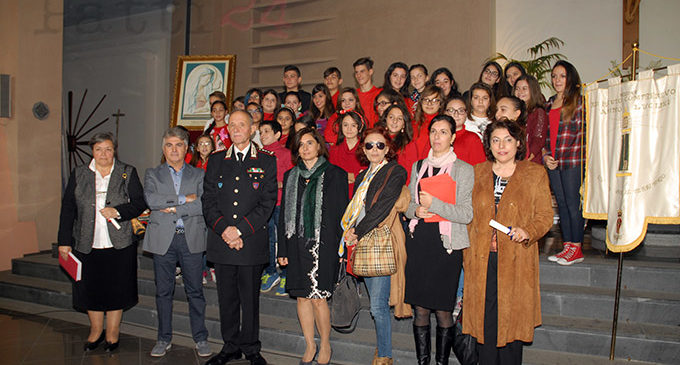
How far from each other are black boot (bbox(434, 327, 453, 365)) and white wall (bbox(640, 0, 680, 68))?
18.5 ft

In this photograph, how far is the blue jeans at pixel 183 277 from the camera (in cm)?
396

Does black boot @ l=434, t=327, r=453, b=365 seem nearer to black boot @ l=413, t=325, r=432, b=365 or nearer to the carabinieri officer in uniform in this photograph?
black boot @ l=413, t=325, r=432, b=365

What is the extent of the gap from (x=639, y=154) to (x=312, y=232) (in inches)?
87.6

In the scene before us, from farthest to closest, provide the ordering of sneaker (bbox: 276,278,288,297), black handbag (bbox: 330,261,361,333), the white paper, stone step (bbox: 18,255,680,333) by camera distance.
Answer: sneaker (bbox: 276,278,288,297) → stone step (bbox: 18,255,680,333) → black handbag (bbox: 330,261,361,333) → the white paper

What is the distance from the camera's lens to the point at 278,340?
13.6 feet

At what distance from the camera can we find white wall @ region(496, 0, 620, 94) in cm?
714

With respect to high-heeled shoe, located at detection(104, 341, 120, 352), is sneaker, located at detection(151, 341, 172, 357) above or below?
above

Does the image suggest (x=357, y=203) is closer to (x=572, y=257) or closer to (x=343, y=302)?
(x=343, y=302)

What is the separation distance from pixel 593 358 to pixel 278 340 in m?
2.33

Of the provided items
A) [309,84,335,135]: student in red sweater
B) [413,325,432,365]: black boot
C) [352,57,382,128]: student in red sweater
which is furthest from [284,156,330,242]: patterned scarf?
[309,84,335,135]: student in red sweater

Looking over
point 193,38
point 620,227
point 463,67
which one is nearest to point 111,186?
point 620,227

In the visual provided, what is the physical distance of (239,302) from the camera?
380 cm

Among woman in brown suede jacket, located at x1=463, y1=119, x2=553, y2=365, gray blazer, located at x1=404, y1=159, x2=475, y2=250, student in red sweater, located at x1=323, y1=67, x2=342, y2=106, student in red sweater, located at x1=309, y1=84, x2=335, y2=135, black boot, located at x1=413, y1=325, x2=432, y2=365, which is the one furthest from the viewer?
student in red sweater, located at x1=323, y1=67, x2=342, y2=106

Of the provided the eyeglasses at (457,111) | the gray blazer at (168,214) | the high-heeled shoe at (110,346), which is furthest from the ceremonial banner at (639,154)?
the high-heeled shoe at (110,346)
